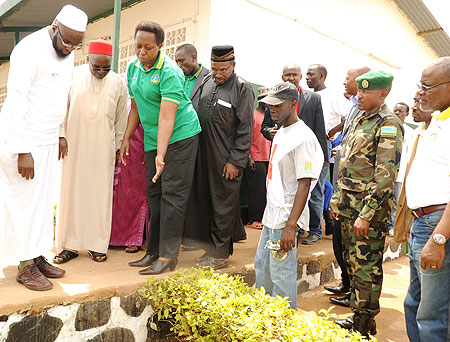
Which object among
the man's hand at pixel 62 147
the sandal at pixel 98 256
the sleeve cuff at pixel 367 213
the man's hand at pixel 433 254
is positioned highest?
the man's hand at pixel 62 147

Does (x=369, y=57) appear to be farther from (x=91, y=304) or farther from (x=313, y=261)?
(x=91, y=304)

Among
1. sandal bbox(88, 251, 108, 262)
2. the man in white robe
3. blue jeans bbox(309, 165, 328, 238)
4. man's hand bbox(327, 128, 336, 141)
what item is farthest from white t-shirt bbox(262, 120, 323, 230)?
man's hand bbox(327, 128, 336, 141)

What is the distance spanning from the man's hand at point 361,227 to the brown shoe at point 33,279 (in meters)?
2.26

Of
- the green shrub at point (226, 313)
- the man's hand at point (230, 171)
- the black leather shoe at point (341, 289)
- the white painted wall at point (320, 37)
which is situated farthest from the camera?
the white painted wall at point (320, 37)

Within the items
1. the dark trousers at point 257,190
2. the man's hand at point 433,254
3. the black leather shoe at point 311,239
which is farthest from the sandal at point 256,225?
the man's hand at point 433,254

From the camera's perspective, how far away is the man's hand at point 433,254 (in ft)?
7.24

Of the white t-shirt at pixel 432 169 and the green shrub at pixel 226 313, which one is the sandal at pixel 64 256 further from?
the white t-shirt at pixel 432 169

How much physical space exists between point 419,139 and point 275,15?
15.2 feet

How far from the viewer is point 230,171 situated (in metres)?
3.60

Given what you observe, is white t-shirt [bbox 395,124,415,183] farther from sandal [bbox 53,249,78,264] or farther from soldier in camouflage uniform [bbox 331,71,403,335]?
sandal [bbox 53,249,78,264]

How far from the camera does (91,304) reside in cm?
286

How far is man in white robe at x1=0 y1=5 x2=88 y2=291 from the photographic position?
2781 millimetres

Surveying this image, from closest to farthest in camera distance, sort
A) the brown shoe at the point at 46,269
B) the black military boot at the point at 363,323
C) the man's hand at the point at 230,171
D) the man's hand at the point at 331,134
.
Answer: the brown shoe at the point at 46,269 → the black military boot at the point at 363,323 → the man's hand at the point at 230,171 → the man's hand at the point at 331,134

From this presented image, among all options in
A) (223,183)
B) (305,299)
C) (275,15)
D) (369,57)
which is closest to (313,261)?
(305,299)
